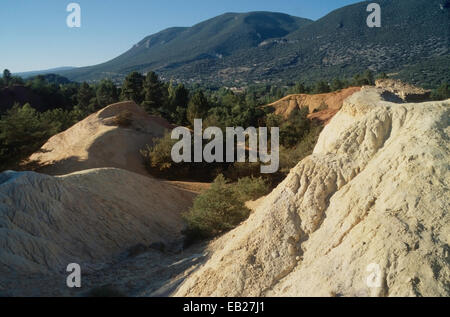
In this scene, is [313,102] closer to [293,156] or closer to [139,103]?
[139,103]

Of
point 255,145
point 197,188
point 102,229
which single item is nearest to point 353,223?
point 102,229

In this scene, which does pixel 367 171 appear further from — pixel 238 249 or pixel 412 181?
pixel 238 249

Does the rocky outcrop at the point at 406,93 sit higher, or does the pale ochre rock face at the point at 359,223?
the rocky outcrop at the point at 406,93

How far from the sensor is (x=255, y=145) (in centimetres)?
2922

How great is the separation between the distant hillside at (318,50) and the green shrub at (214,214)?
190 ft

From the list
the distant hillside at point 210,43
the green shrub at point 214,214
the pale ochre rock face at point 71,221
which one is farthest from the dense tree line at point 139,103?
the distant hillside at point 210,43

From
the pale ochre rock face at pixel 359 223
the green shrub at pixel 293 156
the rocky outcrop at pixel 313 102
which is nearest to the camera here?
the pale ochre rock face at pixel 359 223

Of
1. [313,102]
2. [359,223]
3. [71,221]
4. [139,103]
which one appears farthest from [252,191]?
[313,102]

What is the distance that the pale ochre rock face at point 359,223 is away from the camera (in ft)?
19.5

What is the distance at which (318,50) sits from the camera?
103750mm

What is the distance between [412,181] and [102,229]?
942 centimetres

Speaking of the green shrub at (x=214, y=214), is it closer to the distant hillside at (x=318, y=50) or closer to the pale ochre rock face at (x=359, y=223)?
the pale ochre rock face at (x=359, y=223)

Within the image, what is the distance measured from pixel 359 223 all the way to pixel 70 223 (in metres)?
8.70

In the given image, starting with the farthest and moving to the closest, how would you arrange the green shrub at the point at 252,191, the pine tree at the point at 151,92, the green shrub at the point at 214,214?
the pine tree at the point at 151,92 < the green shrub at the point at 252,191 < the green shrub at the point at 214,214
